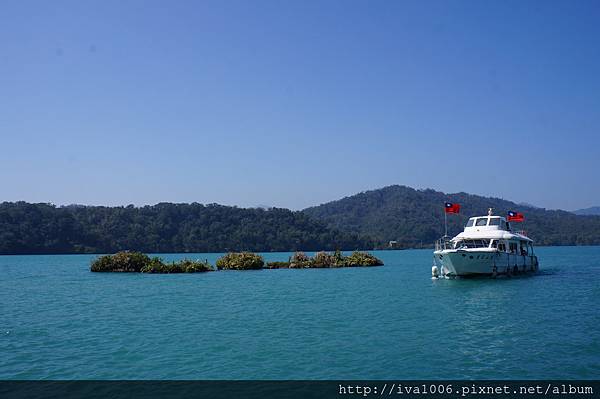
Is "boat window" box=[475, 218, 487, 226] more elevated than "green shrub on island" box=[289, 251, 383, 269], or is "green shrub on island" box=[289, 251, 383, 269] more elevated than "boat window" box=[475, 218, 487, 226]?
"boat window" box=[475, 218, 487, 226]

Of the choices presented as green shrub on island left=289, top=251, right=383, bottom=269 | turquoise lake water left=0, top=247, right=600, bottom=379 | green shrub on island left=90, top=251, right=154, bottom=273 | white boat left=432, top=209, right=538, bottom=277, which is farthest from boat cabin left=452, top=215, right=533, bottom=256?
green shrub on island left=90, top=251, right=154, bottom=273

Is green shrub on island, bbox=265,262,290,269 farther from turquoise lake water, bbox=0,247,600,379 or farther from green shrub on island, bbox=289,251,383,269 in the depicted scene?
turquoise lake water, bbox=0,247,600,379

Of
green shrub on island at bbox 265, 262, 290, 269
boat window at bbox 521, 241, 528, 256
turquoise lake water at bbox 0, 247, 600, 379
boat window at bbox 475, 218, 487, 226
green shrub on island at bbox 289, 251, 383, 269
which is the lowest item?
turquoise lake water at bbox 0, 247, 600, 379

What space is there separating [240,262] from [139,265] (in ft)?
48.9

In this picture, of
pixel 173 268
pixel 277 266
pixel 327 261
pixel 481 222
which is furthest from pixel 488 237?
pixel 173 268

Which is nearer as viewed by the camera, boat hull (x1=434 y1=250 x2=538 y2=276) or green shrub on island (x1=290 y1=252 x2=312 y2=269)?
boat hull (x1=434 y1=250 x2=538 y2=276)

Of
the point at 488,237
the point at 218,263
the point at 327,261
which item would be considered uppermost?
the point at 488,237

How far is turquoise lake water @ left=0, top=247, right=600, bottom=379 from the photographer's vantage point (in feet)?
61.1

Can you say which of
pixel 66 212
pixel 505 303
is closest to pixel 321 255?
Answer: pixel 505 303

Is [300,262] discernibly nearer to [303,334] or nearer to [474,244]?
[474,244]

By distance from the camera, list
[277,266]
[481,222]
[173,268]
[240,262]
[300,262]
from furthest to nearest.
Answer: [300,262], [277,266], [240,262], [173,268], [481,222]

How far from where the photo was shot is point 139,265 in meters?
76.8

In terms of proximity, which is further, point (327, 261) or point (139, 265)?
point (327, 261)

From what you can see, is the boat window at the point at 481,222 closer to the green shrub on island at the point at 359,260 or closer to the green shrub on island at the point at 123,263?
the green shrub on island at the point at 359,260
